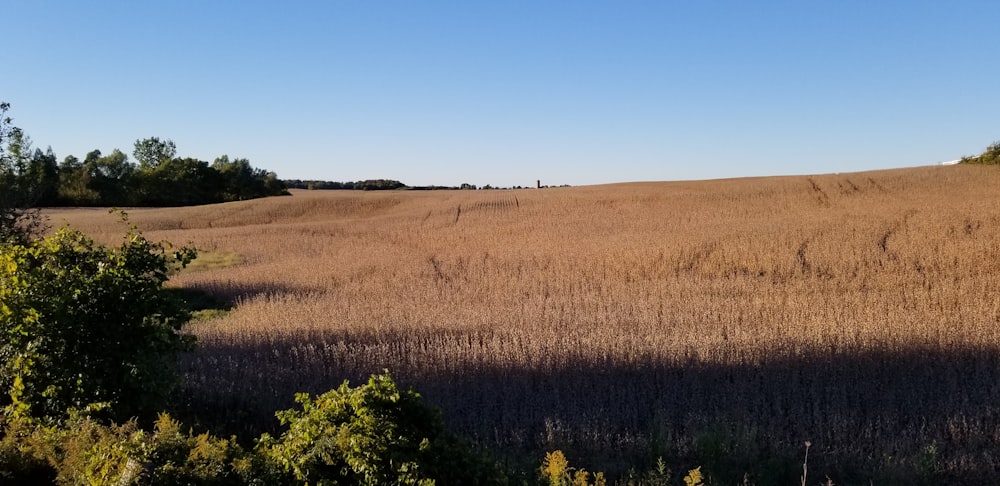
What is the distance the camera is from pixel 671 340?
27.1 ft

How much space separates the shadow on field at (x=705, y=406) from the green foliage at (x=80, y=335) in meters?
0.92

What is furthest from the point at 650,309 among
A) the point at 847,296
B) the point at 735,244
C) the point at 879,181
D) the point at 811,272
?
the point at 879,181

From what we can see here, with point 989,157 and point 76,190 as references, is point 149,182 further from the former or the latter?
point 989,157

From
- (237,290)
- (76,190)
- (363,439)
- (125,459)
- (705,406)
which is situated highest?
(76,190)

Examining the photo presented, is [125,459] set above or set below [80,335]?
below

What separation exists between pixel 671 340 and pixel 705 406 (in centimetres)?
202

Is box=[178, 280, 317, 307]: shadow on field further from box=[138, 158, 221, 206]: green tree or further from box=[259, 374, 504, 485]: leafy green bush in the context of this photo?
box=[138, 158, 221, 206]: green tree

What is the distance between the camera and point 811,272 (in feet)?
46.3

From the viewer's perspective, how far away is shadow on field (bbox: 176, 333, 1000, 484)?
5.26 m

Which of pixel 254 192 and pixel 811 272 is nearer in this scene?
pixel 811 272

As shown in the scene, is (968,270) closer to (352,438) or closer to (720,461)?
(720,461)

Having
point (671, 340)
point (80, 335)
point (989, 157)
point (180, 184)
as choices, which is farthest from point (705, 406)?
point (180, 184)

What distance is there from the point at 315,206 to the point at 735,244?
35.2m

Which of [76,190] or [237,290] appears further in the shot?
[76,190]
